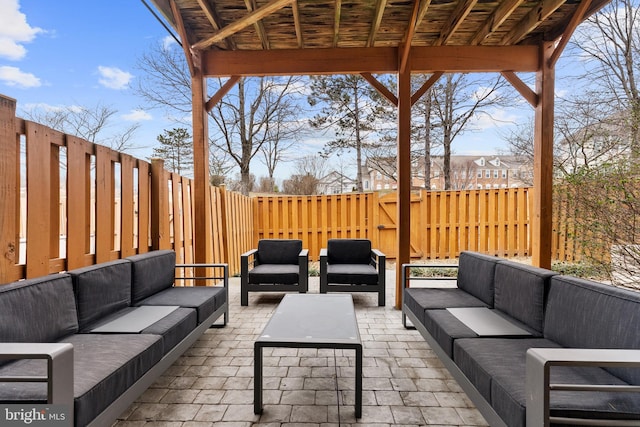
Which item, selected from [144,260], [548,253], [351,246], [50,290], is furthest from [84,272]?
[548,253]

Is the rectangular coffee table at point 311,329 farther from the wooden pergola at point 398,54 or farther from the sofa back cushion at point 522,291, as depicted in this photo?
the wooden pergola at point 398,54

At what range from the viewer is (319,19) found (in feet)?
11.7

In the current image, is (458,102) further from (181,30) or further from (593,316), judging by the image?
(593,316)

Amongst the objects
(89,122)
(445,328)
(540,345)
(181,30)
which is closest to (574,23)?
(540,345)

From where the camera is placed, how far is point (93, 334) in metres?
1.96

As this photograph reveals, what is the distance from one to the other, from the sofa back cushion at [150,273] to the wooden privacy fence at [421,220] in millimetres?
4097

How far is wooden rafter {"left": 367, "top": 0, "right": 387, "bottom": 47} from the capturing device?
3.19m

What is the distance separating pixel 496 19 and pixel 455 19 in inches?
17.9

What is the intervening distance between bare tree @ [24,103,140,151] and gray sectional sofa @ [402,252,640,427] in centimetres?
802

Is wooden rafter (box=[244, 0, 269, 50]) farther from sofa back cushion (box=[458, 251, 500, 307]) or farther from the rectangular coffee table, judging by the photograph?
sofa back cushion (box=[458, 251, 500, 307])

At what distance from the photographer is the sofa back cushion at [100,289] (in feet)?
6.74

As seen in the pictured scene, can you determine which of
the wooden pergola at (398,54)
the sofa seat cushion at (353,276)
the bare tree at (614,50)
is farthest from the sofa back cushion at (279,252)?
the bare tree at (614,50)

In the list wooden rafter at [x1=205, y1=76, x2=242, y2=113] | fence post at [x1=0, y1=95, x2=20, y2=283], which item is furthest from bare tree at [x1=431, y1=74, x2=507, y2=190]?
fence post at [x1=0, y1=95, x2=20, y2=283]

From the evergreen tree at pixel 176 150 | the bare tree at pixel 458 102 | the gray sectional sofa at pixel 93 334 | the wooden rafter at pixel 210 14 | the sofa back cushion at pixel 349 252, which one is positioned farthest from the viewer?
the evergreen tree at pixel 176 150
